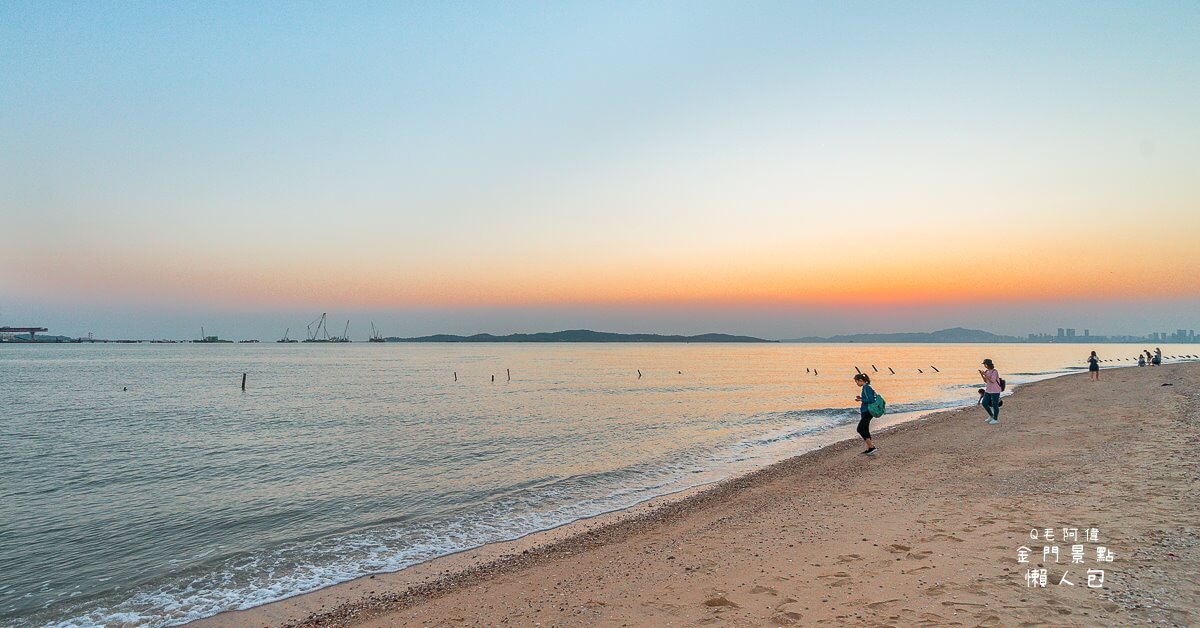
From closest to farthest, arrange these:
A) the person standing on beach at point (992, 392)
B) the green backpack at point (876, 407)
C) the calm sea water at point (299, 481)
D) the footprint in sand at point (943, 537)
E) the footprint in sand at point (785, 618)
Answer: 1. the footprint in sand at point (785, 618)
2. the footprint in sand at point (943, 537)
3. the calm sea water at point (299, 481)
4. the green backpack at point (876, 407)
5. the person standing on beach at point (992, 392)

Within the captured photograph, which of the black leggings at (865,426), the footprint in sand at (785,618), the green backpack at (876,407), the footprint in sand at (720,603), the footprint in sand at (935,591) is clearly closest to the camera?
the footprint in sand at (785,618)

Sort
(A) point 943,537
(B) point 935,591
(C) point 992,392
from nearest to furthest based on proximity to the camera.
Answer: (B) point 935,591, (A) point 943,537, (C) point 992,392

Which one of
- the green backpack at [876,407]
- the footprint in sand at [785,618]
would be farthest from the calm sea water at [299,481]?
the footprint in sand at [785,618]

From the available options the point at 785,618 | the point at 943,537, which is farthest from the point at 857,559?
the point at 785,618

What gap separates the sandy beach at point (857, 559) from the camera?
596cm

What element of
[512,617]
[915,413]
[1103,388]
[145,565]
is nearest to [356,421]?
[145,565]

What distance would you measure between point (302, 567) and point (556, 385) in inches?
1902

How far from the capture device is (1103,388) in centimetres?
3509

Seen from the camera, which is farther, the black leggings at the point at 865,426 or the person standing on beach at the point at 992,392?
the person standing on beach at the point at 992,392

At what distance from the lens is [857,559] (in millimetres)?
7617

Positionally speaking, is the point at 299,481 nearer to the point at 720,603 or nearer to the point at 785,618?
the point at 720,603

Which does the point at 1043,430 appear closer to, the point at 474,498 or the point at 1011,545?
the point at 1011,545

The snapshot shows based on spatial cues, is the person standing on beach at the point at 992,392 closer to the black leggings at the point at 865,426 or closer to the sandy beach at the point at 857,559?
the sandy beach at the point at 857,559

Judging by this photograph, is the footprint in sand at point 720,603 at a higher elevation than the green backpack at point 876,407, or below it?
below
